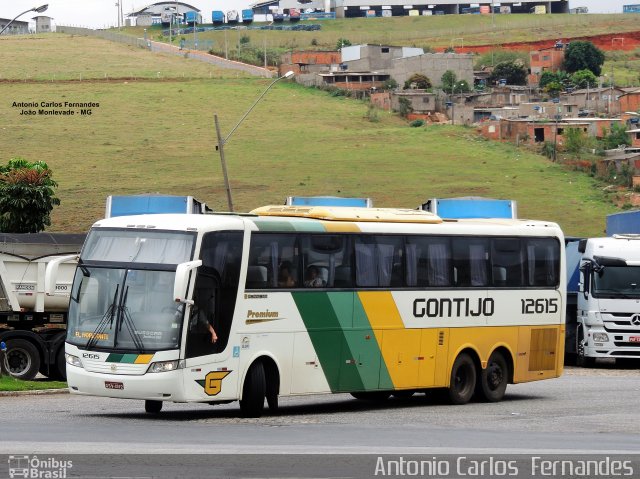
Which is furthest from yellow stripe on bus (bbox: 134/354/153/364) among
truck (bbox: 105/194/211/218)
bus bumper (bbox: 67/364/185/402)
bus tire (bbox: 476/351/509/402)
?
truck (bbox: 105/194/211/218)

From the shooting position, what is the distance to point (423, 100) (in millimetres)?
141500

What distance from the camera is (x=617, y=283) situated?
114ft

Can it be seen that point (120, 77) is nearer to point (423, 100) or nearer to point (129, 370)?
point (423, 100)

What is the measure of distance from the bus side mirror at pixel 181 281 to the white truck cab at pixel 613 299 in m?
17.6

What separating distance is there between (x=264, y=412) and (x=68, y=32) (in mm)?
178939

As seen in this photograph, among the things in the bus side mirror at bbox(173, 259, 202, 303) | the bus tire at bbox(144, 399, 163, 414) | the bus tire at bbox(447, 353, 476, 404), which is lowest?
the bus tire at bbox(447, 353, 476, 404)

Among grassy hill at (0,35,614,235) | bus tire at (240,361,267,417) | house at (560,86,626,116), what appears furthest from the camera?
house at (560,86,626,116)

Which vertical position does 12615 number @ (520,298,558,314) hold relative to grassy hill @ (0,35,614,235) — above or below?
above

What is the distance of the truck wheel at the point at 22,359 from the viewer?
96.4ft

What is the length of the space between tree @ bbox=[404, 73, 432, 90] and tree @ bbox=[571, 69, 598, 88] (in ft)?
59.0

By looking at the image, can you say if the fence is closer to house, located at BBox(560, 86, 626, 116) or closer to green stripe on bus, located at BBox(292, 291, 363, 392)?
house, located at BBox(560, 86, 626, 116)

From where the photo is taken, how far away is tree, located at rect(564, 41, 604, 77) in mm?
176875

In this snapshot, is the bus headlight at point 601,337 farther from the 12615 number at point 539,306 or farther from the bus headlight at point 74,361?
the bus headlight at point 74,361

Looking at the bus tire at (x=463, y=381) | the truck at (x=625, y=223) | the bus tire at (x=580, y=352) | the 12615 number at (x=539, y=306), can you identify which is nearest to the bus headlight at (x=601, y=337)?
the bus tire at (x=580, y=352)
